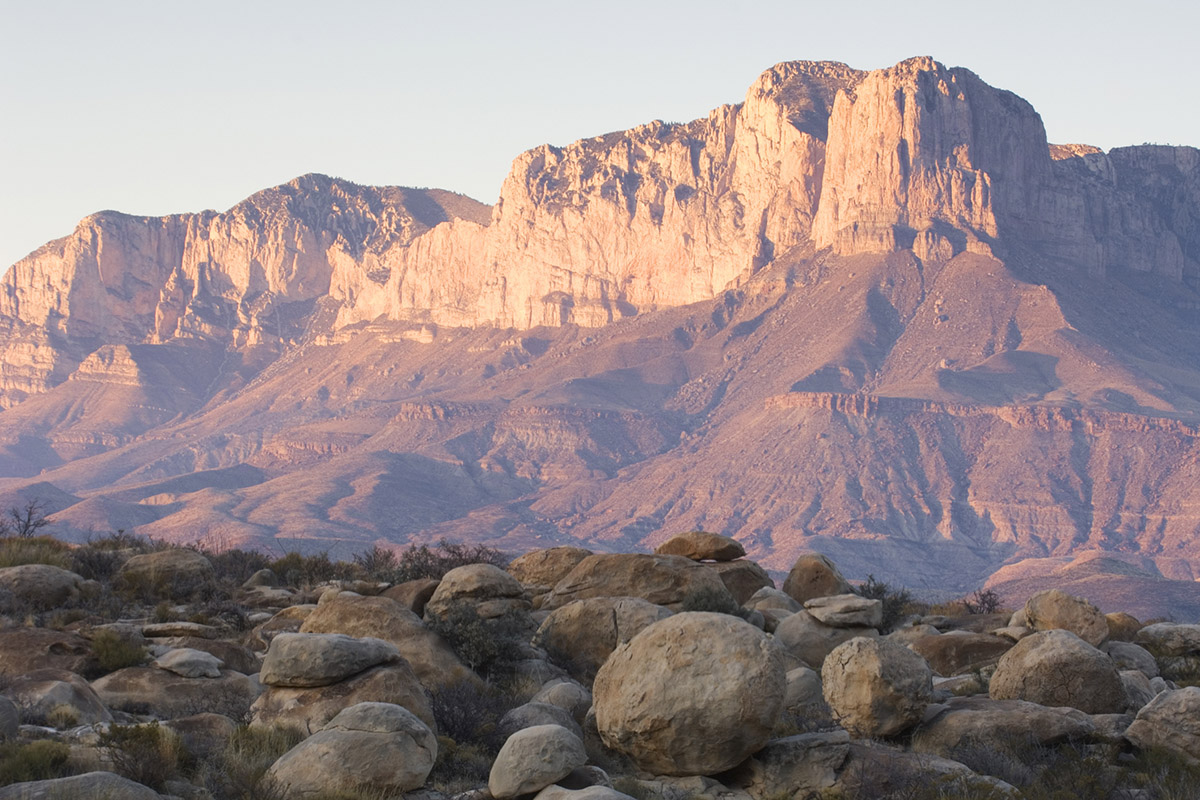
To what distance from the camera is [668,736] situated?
16797 millimetres

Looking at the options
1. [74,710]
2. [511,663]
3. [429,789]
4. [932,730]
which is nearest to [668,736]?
[429,789]

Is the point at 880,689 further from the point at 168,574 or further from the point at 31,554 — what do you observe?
the point at 31,554

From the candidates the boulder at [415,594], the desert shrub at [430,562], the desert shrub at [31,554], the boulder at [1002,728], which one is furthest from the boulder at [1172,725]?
the desert shrub at [31,554]

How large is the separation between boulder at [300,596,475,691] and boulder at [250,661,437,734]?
84.6 inches

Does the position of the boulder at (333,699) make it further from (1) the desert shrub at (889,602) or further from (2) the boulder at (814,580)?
(2) the boulder at (814,580)

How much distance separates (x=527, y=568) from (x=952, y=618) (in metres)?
8.87

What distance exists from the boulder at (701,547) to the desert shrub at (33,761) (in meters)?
15.5

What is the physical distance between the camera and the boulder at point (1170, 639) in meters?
25.9

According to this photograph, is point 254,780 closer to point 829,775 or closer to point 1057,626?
point 829,775

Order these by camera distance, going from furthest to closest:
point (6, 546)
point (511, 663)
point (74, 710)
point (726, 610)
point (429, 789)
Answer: point (6, 546), point (726, 610), point (511, 663), point (74, 710), point (429, 789)

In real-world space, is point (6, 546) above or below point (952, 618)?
above

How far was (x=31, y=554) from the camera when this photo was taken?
28.8 meters

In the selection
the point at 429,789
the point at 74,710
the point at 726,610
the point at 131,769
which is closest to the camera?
the point at 131,769

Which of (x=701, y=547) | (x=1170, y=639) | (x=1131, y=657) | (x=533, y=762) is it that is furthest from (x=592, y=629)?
(x=1170, y=639)
